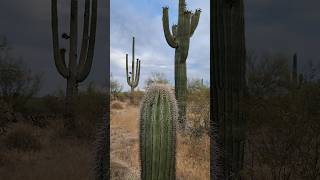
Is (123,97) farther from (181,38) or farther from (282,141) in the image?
(282,141)

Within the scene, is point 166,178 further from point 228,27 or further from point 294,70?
point 294,70

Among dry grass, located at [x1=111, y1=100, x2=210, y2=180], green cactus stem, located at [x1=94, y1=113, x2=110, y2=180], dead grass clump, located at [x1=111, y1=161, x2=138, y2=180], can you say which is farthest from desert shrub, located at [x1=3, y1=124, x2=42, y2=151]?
green cactus stem, located at [x1=94, y1=113, x2=110, y2=180]

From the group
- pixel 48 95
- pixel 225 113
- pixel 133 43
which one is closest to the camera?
pixel 225 113

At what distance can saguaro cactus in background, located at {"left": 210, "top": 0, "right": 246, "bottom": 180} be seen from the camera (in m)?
8.17

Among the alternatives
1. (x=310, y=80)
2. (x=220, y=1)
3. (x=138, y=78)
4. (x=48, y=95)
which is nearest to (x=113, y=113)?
(x=138, y=78)

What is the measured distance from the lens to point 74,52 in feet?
49.4

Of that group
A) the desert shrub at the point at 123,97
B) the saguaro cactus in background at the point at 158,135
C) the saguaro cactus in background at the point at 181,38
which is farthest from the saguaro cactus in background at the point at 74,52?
the desert shrub at the point at 123,97

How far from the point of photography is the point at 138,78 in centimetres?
2978

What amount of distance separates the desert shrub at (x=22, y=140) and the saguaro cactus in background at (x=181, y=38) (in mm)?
4762

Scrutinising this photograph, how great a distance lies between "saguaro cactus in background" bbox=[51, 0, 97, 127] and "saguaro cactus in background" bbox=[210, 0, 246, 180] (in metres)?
4.74

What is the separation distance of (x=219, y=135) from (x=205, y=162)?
4563 millimetres

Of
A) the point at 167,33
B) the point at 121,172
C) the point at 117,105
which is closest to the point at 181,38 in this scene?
the point at 167,33

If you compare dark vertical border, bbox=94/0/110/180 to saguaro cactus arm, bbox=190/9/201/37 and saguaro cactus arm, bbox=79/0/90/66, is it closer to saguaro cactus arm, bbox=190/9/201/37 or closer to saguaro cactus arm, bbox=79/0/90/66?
saguaro cactus arm, bbox=79/0/90/66

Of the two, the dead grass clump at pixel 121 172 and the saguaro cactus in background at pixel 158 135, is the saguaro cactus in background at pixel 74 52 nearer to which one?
the dead grass clump at pixel 121 172
